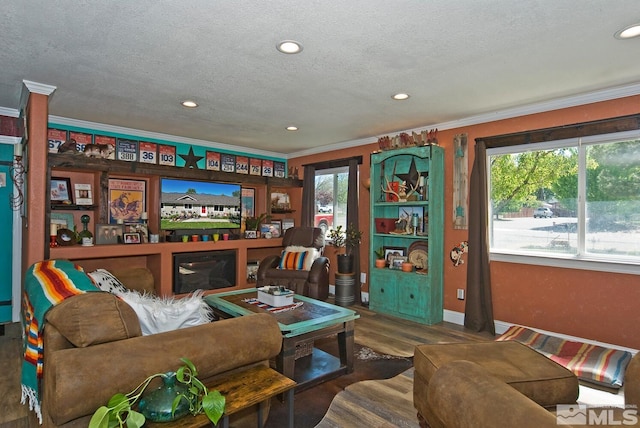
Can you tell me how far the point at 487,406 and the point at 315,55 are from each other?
230cm

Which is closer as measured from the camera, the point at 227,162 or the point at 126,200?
the point at 126,200

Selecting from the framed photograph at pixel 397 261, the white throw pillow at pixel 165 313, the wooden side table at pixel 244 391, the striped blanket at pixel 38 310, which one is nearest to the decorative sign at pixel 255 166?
the framed photograph at pixel 397 261

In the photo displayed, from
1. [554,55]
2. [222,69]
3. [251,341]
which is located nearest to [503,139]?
[554,55]

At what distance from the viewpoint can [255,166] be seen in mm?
6211

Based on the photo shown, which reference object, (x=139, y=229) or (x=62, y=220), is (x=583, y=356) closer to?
(x=139, y=229)

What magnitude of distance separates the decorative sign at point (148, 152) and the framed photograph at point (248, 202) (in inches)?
57.0

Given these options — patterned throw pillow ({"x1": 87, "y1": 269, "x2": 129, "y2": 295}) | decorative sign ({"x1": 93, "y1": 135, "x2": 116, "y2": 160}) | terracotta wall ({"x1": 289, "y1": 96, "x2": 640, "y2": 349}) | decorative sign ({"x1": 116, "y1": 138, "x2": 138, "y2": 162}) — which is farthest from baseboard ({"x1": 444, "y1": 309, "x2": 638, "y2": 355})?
decorative sign ({"x1": 93, "y1": 135, "x2": 116, "y2": 160})

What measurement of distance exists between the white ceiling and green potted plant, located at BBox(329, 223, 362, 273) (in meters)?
1.72

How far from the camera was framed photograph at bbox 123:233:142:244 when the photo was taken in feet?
14.7

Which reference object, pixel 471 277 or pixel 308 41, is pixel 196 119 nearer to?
pixel 308 41

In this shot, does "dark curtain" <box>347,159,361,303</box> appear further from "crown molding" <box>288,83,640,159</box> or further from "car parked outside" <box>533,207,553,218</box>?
"car parked outside" <box>533,207,553,218</box>

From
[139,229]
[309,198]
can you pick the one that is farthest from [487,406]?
[309,198]

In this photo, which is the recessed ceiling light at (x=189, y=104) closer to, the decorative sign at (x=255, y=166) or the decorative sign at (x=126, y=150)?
the decorative sign at (x=126, y=150)

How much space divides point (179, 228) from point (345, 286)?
96.1 inches
